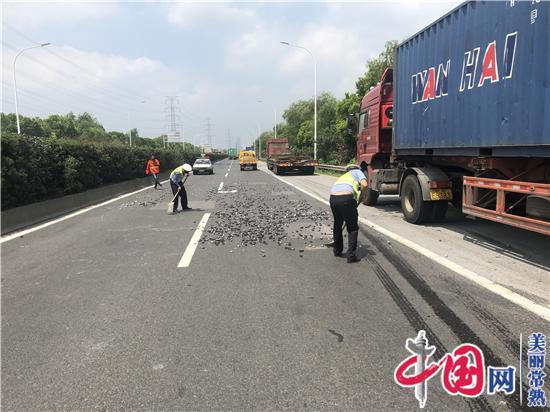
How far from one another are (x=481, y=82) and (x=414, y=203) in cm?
331

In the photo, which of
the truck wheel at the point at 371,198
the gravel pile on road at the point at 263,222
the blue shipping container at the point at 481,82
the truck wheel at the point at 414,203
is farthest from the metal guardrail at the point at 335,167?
the blue shipping container at the point at 481,82

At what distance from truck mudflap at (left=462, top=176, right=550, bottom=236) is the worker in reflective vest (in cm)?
210

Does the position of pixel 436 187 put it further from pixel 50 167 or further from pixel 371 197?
pixel 50 167

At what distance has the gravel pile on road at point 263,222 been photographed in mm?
8141

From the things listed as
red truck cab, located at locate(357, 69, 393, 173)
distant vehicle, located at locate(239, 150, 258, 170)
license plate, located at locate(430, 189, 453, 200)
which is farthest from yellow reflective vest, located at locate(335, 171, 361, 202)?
distant vehicle, located at locate(239, 150, 258, 170)

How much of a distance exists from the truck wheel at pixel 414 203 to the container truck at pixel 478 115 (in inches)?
0.9

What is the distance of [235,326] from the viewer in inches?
161

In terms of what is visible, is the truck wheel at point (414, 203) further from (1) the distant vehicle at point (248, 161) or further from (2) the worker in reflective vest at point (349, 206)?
(1) the distant vehicle at point (248, 161)

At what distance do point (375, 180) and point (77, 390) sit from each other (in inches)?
381

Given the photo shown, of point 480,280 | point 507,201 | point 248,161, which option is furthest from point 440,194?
point 248,161

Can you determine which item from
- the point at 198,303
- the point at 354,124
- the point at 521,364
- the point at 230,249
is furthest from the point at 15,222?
the point at 521,364

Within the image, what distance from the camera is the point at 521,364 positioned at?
3.30 metres

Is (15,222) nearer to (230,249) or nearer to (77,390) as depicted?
(230,249)

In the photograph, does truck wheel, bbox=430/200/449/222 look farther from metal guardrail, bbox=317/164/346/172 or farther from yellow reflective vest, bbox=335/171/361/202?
metal guardrail, bbox=317/164/346/172
